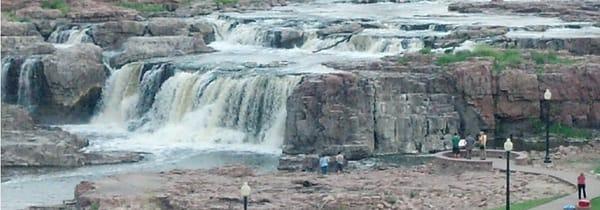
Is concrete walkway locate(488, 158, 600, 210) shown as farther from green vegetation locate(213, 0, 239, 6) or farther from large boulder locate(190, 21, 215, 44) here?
green vegetation locate(213, 0, 239, 6)

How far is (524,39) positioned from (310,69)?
25.0 feet

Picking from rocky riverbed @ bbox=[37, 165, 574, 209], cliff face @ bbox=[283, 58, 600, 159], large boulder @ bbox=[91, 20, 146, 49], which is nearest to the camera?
rocky riverbed @ bbox=[37, 165, 574, 209]

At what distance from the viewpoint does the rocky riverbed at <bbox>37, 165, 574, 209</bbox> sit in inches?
1513

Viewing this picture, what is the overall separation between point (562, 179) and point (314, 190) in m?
5.78

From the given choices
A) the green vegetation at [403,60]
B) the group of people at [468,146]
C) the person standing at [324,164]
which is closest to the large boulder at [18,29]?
the green vegetation at [403,60]

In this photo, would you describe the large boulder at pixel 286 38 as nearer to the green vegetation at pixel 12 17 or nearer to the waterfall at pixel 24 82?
the waterfall at pixel 24 82

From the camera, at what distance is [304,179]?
42688 mm

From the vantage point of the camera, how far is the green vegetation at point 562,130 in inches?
2012

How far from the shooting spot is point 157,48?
62.3 m

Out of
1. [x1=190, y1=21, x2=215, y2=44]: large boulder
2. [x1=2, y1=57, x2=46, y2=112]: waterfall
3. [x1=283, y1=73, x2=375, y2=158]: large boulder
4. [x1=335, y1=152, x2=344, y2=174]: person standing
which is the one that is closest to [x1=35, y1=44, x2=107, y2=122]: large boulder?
[x1=2, y1=57, x2=46, y2=112]: waterfall

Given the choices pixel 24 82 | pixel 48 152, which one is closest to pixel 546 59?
pixel 48 152

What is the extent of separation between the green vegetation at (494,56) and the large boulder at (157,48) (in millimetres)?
11665

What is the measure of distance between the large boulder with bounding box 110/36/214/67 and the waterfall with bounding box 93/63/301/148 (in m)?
2.30

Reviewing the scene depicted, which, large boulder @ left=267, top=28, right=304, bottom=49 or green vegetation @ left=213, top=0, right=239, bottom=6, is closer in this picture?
large boulder @ left=267, top=28, right=304, bottom=49
